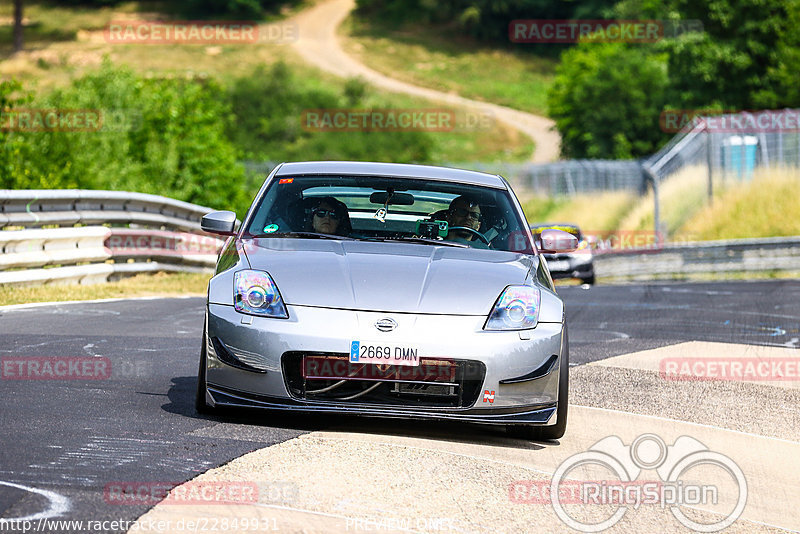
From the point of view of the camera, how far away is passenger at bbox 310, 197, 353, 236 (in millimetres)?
7422

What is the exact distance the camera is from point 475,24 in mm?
109562

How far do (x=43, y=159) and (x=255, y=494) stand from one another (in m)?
22.2

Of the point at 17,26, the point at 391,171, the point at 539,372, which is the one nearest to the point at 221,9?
the point at 17,26

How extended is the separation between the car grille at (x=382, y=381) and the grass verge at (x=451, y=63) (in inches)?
3443

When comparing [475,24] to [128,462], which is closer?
[128,462]

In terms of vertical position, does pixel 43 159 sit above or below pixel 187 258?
above

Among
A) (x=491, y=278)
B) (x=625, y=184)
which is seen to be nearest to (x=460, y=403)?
(x=491, y=278)

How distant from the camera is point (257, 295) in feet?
21.0

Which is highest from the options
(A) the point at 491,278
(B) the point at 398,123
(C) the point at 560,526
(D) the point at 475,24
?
(D) the point at 475,24

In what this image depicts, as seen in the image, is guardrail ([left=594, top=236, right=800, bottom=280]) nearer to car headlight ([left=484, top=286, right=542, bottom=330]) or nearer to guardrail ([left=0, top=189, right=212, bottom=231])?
guardrail ([left=0, top=189, right=212, bottom=231])

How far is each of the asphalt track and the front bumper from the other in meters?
0.16

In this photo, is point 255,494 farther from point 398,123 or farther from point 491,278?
point 398,123

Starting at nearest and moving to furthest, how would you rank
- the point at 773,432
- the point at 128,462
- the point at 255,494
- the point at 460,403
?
the point at 255,494, the point at 128,462, the point at 460,403, the point at 773,432

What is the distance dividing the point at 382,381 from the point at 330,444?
1.39ft
